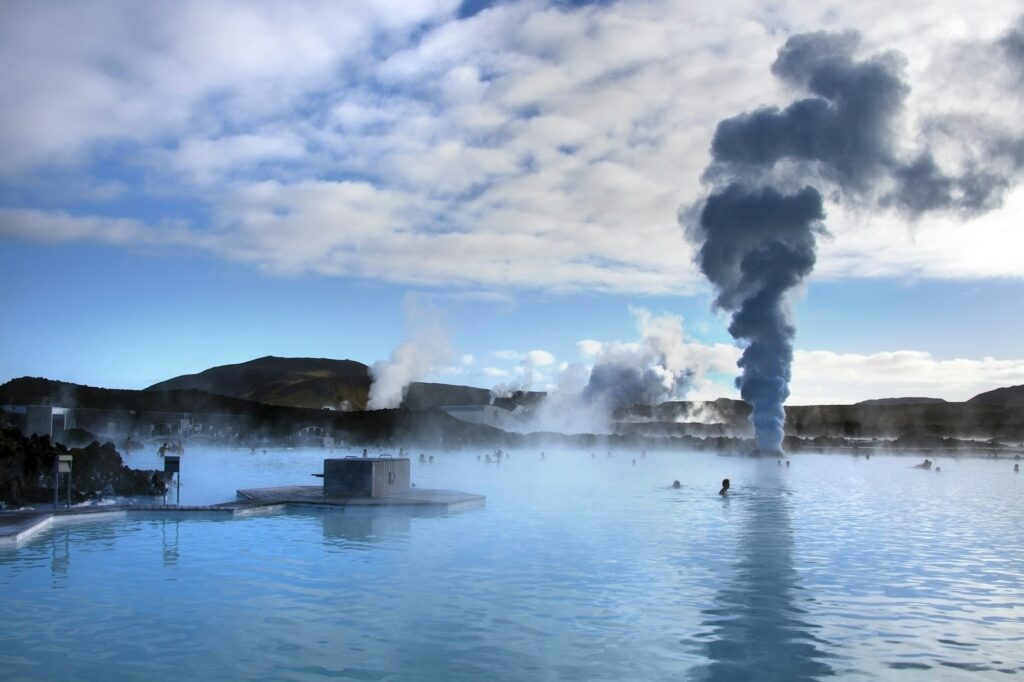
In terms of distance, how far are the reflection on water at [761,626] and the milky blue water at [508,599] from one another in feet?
0.21

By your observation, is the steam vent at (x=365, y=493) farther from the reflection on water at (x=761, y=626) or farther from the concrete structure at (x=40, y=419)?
the concrete structure at (x=40, y=419)

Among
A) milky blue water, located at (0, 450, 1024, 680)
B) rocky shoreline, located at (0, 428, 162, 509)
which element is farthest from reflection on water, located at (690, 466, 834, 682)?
rocky shoreline, located at (0, 428, 162, 509)

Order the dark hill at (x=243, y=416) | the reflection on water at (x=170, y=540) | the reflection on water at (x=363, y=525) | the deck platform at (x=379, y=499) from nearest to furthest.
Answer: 1. the reflection on water at (x=170, y=540)
2. the reflection on water at (x=363, y=525)
3. the deck platform at (x=379, y=499)
4. the dark hill at (x=243, y=416)

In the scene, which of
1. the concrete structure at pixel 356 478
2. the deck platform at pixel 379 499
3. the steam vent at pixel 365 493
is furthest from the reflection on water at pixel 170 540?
the concrete structure at pixel 356 478

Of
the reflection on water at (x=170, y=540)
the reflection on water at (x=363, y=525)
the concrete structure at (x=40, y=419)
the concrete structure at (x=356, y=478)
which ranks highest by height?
the concrete structure at (x=40, y=419)

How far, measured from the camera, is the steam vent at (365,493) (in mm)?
29609

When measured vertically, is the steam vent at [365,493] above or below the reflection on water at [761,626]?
above

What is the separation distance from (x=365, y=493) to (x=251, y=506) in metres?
4.72

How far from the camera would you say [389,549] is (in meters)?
21.0

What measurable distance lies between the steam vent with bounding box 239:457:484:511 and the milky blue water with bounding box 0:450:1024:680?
1.22 meters

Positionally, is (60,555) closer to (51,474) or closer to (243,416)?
(51,474)

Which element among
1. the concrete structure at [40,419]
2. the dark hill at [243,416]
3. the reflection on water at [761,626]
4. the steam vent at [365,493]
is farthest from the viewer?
the dark hill at [243,416]

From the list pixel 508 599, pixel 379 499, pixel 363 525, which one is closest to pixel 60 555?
pixel 363 525

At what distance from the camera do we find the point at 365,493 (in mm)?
30859
